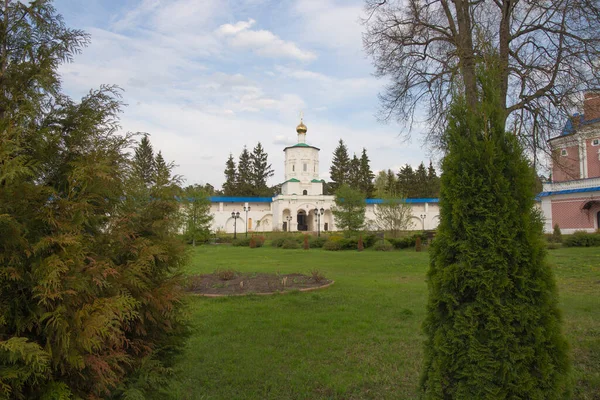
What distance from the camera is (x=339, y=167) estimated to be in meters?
74.8

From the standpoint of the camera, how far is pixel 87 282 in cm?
238

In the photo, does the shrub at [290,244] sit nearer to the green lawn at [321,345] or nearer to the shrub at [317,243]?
the shrub at [317,243]

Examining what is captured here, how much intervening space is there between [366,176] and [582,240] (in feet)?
166

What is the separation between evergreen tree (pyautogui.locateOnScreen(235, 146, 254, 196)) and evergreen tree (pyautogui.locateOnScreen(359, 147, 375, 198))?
66.5ft

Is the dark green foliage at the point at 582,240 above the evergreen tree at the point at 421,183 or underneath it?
underneath

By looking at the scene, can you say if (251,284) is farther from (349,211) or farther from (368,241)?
(349,211)

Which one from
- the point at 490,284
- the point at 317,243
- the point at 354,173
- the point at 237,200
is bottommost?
the point at 317,243

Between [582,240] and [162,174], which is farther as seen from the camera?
[582,240]

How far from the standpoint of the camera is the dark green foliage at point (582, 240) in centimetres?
2302

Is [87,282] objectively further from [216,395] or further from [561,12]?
[561,12]

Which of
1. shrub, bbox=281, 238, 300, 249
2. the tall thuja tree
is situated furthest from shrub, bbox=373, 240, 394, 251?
the tall thuja tree

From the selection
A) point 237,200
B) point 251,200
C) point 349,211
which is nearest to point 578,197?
point 349,211

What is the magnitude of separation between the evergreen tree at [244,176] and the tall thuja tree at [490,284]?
69.3 metres

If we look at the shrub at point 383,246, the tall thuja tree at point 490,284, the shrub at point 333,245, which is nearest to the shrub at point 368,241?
the shrub at point 383,246
